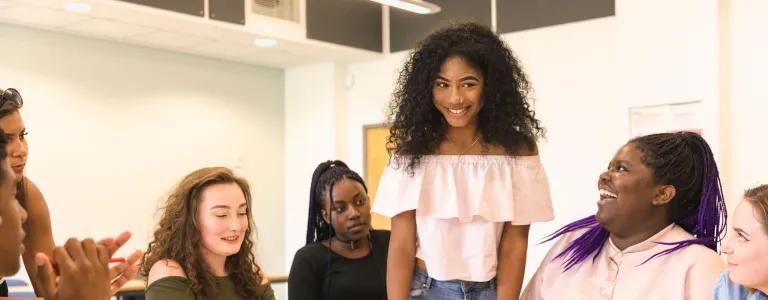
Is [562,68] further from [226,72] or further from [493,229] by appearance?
[493,229]

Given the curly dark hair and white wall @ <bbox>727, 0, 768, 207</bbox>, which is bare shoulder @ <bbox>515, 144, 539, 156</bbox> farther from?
white wall @ <bbox>727, 0, 768, 207</bbox>

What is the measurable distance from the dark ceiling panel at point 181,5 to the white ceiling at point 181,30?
4 centimetres

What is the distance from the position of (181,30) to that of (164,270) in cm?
398

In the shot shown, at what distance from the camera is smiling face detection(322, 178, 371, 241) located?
10.0 feet

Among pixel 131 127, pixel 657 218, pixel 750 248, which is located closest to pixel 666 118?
pixel 657 218

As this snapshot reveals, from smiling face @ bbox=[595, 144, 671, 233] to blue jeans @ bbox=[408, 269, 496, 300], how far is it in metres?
0.41

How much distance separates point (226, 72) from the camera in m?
7.28

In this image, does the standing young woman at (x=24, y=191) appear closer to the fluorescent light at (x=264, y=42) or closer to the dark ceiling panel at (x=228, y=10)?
→ the dark ceiling panel at (x=228, y=10)

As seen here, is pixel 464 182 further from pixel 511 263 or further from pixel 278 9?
pixel 278 9

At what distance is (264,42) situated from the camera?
6539 millimetres

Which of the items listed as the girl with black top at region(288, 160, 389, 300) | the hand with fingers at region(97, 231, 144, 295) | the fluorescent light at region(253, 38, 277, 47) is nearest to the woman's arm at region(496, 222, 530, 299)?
the girl with black top at region(288, 160, 389, 300)

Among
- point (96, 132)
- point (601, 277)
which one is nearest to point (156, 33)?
point (96, 132)

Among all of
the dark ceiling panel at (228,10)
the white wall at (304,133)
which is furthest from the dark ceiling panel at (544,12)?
the dark ceiling panel at (228,10)

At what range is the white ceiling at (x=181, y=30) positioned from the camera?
17.7 ft
